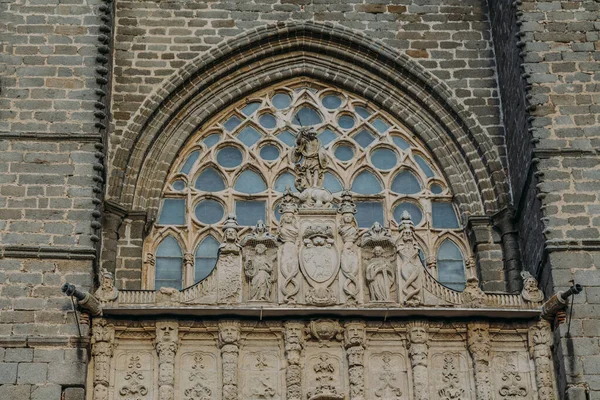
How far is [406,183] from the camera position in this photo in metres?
17.9

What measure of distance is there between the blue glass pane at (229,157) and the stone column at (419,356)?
4.04 m

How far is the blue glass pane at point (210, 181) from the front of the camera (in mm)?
17672

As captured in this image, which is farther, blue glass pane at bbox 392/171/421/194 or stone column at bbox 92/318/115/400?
blue glass pane at bbox 392/171/421/194

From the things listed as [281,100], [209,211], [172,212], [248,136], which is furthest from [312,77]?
[172,212]

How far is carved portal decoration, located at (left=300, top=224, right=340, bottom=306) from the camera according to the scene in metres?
15.0

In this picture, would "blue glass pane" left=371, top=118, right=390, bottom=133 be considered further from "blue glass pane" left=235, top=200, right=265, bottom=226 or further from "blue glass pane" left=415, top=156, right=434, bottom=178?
"blue glass pane" left=235, top=200, right=265, bottom=226

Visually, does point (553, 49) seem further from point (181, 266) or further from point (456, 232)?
point (181, 266)

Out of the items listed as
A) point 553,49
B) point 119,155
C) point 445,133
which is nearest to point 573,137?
point 553,49

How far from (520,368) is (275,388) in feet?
8.69

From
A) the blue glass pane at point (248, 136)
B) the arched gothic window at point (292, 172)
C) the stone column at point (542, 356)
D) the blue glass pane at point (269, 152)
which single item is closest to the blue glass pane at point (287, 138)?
the arched gothic window at point (292, 172)

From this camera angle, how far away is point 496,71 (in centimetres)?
1838

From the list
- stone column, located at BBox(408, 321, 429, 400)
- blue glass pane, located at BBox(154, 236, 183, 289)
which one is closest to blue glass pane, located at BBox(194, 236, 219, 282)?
blue glass pane, located at BBox(154, 236, 183, 289)

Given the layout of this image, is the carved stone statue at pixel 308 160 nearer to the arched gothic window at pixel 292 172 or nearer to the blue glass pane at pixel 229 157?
the arched gothic window at pixel 292 172

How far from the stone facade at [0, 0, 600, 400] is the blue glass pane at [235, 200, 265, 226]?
1.04 metres
